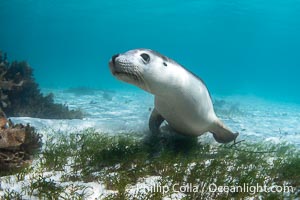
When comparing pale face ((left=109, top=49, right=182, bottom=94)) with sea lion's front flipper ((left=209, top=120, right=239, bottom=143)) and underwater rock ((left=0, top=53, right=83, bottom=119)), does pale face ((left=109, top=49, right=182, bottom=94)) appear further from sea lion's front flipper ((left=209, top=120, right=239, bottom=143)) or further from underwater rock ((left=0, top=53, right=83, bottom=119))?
underwater rock ((left=0, top=53, right=83, bottom=119))

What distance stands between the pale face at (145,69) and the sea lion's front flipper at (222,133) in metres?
1.77

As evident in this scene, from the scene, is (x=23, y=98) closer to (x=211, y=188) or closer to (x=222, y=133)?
(x=222, y=133)

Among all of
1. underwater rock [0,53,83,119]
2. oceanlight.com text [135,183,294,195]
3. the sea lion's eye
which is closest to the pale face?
the sea lion's eye

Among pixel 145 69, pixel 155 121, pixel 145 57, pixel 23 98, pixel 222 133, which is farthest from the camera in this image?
pixel 23 98

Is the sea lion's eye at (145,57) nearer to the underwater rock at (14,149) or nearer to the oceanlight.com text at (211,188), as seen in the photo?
the oceanlight.com text at (211,188)

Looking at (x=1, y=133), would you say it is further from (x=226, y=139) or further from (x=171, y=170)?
(x=226, y=139)

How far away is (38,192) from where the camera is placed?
334 cm

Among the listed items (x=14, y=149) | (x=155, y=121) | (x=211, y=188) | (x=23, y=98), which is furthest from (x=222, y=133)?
(x=23, y=98)

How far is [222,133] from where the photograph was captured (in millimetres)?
6305

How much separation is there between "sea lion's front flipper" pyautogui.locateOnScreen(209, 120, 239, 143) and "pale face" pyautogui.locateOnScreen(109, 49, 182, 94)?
177 cm

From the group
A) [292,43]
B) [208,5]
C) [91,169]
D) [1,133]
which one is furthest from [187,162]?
[292,43]

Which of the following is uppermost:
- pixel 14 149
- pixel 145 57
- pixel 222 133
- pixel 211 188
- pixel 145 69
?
pixel 145 57

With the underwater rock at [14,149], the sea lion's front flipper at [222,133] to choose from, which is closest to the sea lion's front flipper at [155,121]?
the sea lion's front flipper at [222,133]

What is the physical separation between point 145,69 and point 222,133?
109 inches
